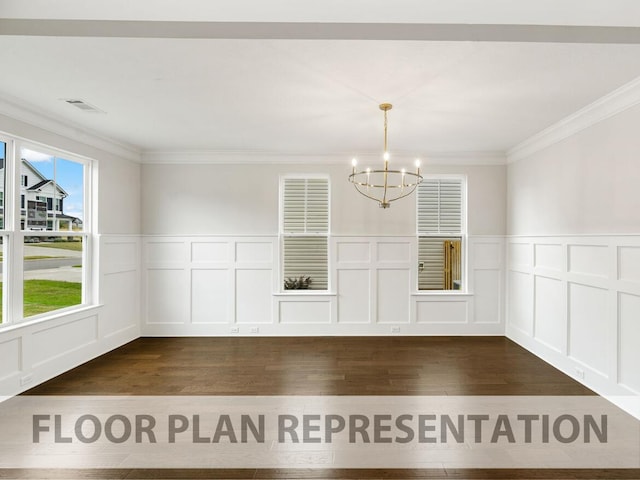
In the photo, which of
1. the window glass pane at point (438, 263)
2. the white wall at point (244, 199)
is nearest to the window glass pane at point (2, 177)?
the white wall at point (244, 199)

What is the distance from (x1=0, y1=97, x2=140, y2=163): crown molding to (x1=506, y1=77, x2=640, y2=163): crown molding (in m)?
5.13

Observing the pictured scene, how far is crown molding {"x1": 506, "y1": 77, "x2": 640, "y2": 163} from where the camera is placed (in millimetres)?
2883

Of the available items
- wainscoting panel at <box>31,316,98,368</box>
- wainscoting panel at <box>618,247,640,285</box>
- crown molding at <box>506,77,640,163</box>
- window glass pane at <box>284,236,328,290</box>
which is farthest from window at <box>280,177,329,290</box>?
wainscoting panel at <box>618,247,640,285</box>

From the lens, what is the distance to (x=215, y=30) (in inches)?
64.5

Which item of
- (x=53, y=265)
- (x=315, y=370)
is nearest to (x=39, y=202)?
(x=53, y=265)

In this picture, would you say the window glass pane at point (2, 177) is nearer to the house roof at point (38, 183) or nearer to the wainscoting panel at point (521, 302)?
the house roof at point (38, 183)

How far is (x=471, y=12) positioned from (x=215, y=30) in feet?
3.96

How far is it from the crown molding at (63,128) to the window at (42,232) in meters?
0.23

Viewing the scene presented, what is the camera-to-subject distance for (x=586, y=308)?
136 inches

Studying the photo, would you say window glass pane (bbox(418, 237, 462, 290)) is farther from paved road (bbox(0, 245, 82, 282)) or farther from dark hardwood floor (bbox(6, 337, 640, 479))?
paved road (bbox(0, 245, 82, 282))

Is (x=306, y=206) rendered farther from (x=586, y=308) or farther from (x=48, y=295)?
(x=586, y=308)

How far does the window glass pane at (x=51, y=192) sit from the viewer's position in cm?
347

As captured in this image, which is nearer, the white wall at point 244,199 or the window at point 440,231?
the white wall at point 244,199

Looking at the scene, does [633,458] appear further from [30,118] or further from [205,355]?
[30,118]
